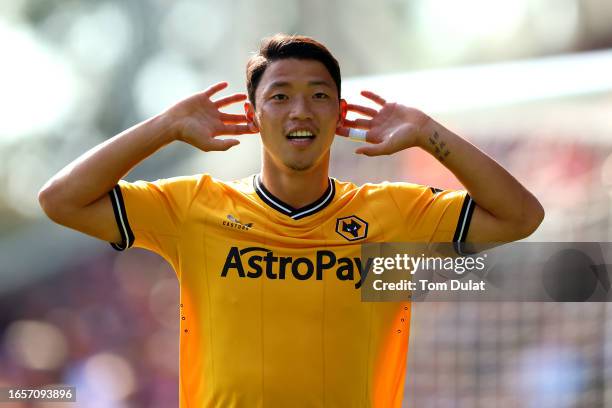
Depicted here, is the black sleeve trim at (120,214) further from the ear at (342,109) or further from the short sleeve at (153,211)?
the ear at (342,109)

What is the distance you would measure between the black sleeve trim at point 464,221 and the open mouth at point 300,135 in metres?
0.58

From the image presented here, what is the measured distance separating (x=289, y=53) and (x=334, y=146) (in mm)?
3779

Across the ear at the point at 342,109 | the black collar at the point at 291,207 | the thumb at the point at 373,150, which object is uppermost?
the ear at the point at 342,109

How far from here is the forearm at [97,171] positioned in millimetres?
2887

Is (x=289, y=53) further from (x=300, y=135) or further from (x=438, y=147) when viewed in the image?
(x=438, y=147)

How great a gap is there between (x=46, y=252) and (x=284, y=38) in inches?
259

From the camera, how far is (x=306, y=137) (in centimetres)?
300

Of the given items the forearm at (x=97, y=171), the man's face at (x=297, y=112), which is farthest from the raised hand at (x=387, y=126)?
the forearm at (x=97, y=171)

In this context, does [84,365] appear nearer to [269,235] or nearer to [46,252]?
[46,252]

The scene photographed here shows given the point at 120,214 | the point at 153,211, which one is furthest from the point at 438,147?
the point at 120,214

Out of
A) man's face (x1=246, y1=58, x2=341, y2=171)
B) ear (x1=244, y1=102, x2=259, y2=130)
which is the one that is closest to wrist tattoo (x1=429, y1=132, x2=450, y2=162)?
man's face (x1=246, y1=58, x2=341, y2=171)

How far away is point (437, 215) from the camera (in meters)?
3.06

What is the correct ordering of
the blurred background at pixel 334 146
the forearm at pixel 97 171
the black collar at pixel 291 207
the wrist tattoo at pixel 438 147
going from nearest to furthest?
the forearm at pixel 97 171 < the wrist tattoo at pixel 438 147 < the black collar at pixel 291 207 < the blurred background at pixel 334 146

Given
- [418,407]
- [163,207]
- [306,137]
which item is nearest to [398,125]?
[306,137]
